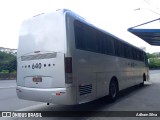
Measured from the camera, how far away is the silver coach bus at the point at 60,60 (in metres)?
7.26

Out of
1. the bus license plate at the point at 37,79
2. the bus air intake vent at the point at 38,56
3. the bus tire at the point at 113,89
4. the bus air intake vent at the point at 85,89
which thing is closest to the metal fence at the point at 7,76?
the bus tire at the point at 113,89

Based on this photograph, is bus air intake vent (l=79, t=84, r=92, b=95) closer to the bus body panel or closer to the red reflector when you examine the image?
A: the bus body panel

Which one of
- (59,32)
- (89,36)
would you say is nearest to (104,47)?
(89,36)

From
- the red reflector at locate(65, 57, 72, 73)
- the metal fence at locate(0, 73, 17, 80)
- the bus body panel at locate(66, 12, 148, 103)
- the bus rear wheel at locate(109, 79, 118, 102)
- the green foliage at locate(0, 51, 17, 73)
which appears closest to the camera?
the red reflector at locate(65, 57, 72, 73)

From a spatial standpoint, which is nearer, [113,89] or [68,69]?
[68,69]

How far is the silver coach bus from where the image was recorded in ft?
23.8

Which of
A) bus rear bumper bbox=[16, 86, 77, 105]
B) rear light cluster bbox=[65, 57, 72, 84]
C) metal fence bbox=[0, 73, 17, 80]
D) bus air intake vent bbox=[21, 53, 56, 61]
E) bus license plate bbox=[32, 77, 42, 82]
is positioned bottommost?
metal fence bbox=[0, 73, 17, 80]

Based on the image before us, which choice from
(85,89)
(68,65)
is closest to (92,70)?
(85,89)

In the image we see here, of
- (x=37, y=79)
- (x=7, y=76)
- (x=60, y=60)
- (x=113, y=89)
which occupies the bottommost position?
(x=7, y=76)

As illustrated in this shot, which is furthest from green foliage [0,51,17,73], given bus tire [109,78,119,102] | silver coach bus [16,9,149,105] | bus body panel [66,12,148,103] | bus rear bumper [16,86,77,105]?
bus rear bumper [16,86,77,105]

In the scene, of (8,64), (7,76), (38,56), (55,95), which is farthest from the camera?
(8,64)

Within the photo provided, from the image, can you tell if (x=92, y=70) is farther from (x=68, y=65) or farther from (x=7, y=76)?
(x=7, y=76)

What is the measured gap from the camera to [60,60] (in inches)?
287

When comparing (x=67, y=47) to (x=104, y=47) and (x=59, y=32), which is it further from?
(x=104, y=47)
